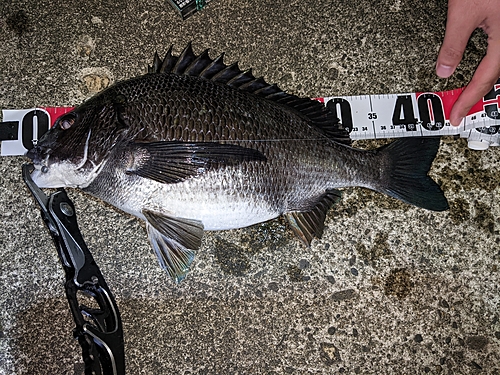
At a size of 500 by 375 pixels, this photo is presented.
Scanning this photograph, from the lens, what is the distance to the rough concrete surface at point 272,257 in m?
2.13

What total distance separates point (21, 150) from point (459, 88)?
237cm

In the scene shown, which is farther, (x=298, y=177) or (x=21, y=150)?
(x=21, y=150)

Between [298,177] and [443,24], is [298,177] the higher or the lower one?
the lower one

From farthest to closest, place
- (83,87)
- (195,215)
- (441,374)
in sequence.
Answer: (83,87)
(441,374)
(195,215)

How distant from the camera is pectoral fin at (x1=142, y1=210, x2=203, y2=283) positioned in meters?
1.91

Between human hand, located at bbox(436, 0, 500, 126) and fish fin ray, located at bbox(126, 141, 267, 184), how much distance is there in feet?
3.94

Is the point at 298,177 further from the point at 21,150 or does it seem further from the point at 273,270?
the point at 21,150

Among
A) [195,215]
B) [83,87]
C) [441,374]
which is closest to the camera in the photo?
[195,215]

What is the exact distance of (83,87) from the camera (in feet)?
7.75

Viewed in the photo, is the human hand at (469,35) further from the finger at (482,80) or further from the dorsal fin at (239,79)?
the dorsal fin at (239,79)

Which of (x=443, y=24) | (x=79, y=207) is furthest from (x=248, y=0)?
(x=79, y=207)

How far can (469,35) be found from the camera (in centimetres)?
214

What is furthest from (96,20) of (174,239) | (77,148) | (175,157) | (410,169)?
(410,169)

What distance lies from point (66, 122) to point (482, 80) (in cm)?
196
